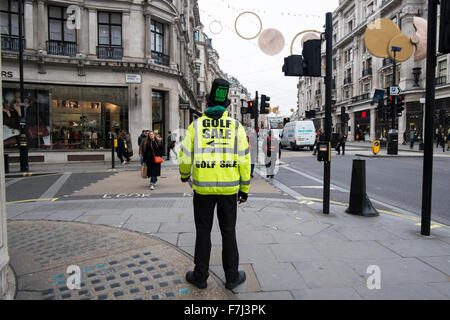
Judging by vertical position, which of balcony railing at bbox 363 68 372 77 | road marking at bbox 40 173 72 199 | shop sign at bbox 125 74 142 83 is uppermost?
balcony railing at bbox 363 68 372 77

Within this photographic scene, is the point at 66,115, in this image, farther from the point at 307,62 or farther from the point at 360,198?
the point at 360,198

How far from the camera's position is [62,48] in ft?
56.7

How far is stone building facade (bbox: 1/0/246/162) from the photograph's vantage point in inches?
658

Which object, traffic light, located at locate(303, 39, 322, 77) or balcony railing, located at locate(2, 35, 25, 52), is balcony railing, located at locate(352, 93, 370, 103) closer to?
balcony railing, located at locate(2, 35, 25, 52)

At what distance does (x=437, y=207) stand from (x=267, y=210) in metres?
3.64

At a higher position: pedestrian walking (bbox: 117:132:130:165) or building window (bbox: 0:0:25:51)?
building window (bbox: 0:0:25:51)

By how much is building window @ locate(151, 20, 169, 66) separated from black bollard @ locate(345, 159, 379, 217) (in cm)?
1672

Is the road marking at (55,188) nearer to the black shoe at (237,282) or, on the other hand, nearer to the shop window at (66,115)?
the black shoe at (237,282)

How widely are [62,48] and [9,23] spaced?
9.15ft

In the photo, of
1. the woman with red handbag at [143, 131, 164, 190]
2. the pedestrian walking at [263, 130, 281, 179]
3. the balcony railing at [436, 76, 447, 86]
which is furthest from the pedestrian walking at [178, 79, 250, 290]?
the balcony railing at [436, 76, 447, 86]

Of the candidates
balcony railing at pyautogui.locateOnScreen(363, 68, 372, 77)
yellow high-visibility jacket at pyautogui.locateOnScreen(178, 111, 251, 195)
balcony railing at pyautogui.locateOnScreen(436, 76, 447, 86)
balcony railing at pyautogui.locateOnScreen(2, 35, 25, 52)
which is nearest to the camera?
yellow high-visibility jacket at pyautogui.locateOnScreen(178, 111, 251, 195)

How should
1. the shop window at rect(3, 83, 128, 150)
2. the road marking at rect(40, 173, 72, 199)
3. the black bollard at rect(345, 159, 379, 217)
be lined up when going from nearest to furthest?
1. the black bollard at rect(345, 159, 379, 217)
2. the road marking at rect(40, 173, 72, 199)
3. the shop window at rect(3, 83, 128, 150)
